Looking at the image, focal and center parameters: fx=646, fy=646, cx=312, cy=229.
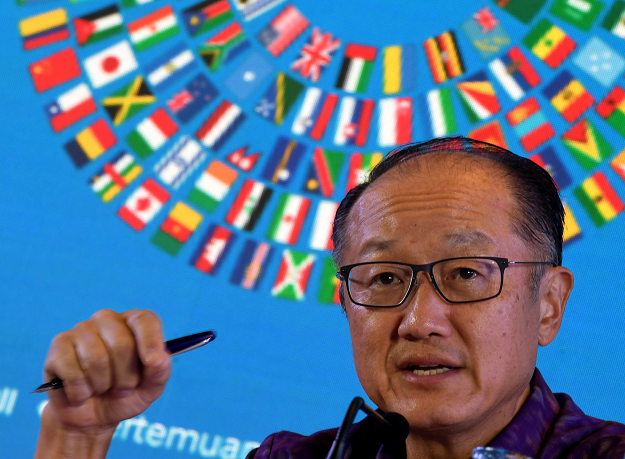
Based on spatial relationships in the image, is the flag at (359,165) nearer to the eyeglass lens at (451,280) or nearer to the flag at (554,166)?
the flag at (554,166)

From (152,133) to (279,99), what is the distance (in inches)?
13.7

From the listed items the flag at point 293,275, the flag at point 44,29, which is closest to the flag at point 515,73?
the flag at point 293,275

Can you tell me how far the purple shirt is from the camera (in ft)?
2.43

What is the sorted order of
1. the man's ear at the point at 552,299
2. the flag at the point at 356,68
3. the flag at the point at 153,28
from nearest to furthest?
the man's ear at the point at 552,299
the flag at the point at 356,68
the flag at the point at 153,28

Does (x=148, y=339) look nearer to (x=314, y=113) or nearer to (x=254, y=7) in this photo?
(x=314, y=113)

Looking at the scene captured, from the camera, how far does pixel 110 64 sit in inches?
68.7

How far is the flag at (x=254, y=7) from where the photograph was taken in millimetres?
1684

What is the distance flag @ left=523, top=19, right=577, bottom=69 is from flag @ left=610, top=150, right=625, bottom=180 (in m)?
0.26

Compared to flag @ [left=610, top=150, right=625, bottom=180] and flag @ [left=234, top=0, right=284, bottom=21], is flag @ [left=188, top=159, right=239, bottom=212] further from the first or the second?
flag @ [left=610, top=150, right=625, bottom=180]

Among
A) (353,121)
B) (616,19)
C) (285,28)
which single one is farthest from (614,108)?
(285,28)

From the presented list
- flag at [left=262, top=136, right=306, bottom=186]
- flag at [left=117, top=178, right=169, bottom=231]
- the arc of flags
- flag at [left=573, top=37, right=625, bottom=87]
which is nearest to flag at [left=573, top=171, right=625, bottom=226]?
the arc of flags

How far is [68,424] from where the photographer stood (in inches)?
27.9

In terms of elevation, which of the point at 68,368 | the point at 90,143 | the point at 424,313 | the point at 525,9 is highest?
the point at 525,9

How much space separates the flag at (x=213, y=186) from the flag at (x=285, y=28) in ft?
1.08
